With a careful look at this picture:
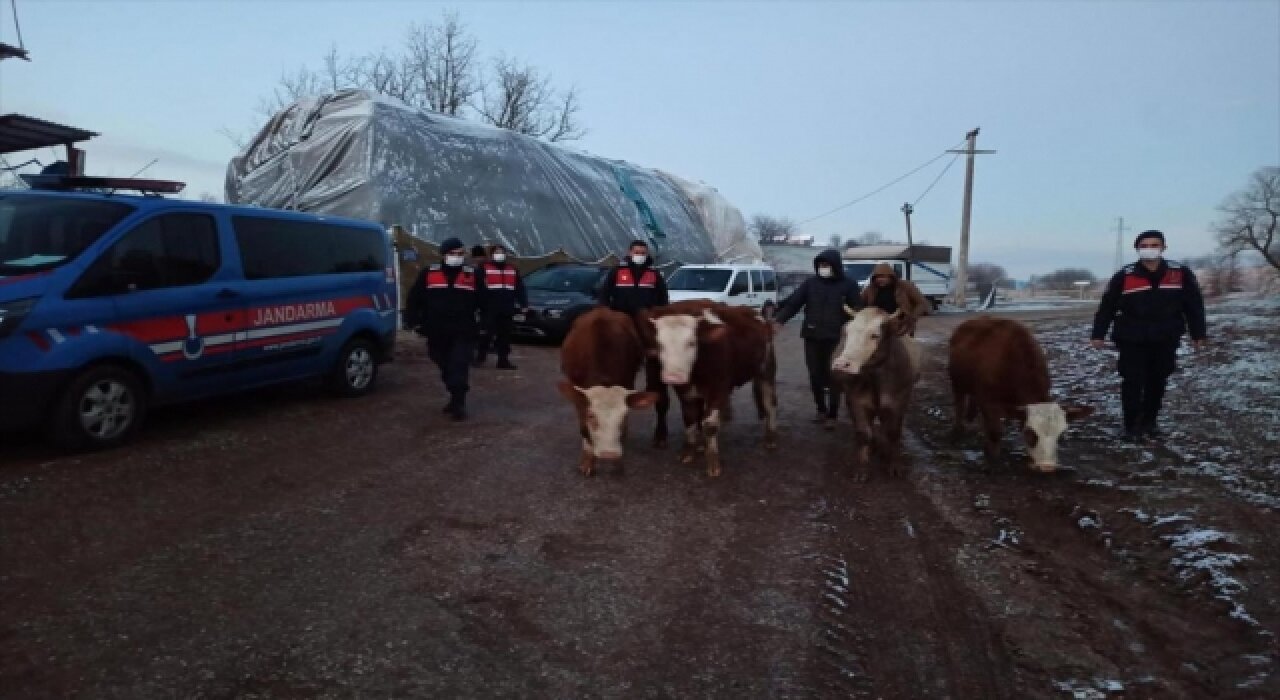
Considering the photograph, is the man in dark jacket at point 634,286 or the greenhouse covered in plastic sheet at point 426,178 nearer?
the man in dark jacket at point 634,286

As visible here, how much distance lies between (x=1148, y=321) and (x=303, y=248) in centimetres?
813

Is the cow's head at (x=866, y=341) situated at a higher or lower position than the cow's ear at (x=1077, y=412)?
higher

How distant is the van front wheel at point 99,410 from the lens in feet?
19.5

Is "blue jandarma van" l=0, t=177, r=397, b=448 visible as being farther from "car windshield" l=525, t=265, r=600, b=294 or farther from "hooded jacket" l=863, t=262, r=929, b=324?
"car windshield" l=525, t=265, r=600, b=294

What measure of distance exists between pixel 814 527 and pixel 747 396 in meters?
5.59

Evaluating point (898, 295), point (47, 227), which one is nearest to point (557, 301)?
point (898, 295)

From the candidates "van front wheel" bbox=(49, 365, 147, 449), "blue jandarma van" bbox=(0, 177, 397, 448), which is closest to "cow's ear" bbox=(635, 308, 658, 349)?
"blue jandarma van" bbox=(0, 177, 397, 448)

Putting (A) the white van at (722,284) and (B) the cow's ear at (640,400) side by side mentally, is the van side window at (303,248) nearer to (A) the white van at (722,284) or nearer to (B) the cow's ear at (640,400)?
(B) the cow's ear at (640,400)

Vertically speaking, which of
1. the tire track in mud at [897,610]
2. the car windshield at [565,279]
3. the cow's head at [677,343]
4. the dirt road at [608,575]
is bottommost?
the tire track in mud at [897,610]

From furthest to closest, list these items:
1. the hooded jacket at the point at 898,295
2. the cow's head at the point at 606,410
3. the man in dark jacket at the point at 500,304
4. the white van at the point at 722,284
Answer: the white van at the point at 722,284
the man in dark jacket at the point at 500,304
the hooded jacket at the point at 898,295
the cow's head at the point at 606,410

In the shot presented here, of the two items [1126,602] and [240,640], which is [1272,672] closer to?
[1126,602]

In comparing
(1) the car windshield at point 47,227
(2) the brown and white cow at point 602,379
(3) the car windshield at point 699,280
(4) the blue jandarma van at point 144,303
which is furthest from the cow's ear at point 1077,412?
(3) the car windshield at point 699,280

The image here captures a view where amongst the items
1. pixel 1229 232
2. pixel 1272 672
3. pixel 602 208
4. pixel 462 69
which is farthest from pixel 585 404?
pixel 1229 232

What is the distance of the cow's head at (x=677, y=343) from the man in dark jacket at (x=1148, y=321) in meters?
3.86
